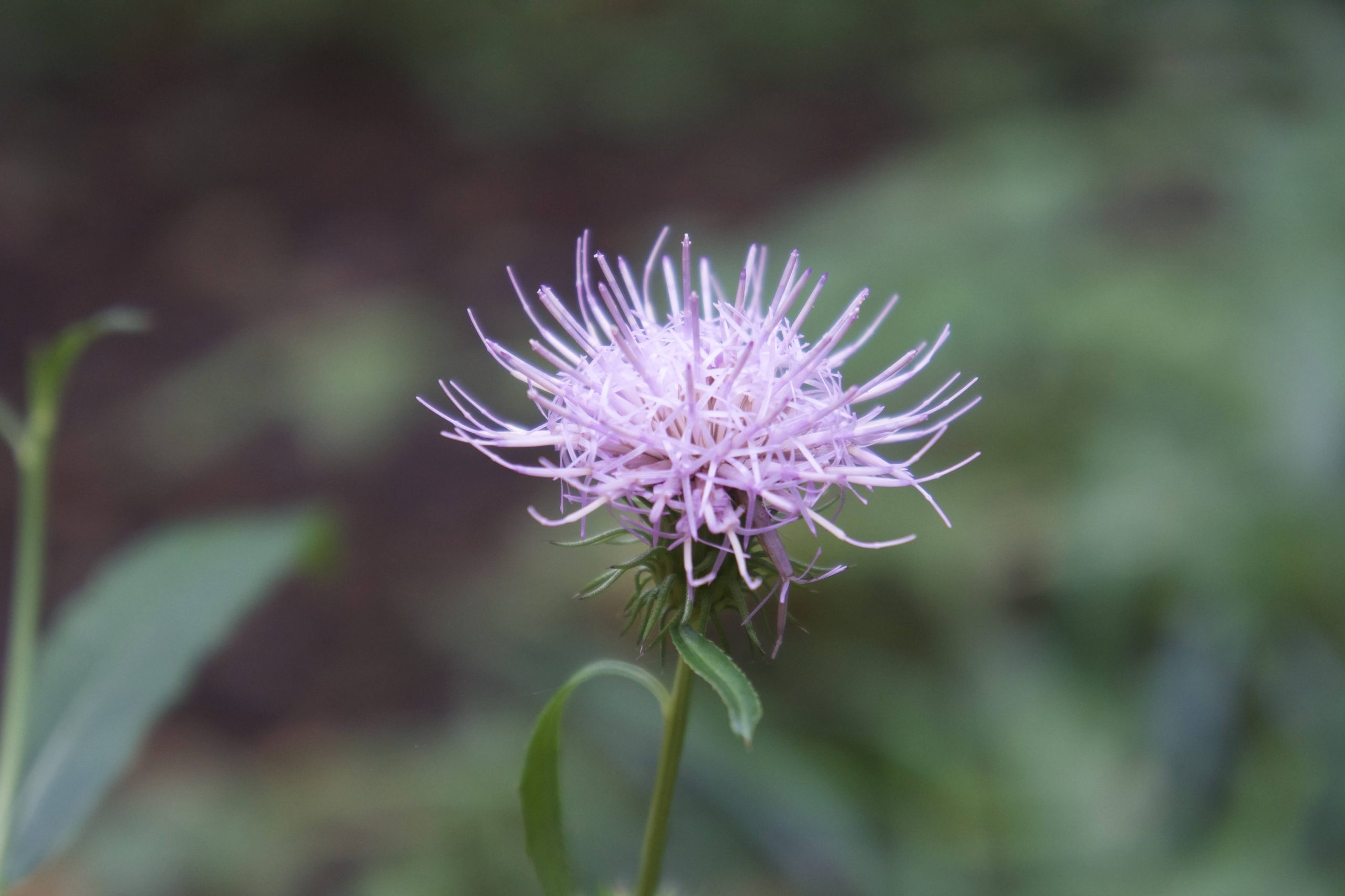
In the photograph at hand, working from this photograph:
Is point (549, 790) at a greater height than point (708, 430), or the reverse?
point (708, 430)

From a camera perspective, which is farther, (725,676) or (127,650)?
(127,650)

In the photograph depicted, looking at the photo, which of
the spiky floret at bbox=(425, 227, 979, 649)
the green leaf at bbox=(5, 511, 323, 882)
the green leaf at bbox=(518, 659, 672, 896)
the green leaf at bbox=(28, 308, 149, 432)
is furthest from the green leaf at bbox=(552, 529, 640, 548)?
the green leaf at bbox=(5, 511, 323, 882)

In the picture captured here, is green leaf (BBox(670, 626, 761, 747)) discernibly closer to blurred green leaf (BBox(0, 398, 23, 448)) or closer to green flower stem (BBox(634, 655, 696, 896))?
green flower stem (BBox(634, 655, 696, 896))

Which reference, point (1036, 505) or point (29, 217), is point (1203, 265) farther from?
point (29, 217)

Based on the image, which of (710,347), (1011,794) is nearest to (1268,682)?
(1011,794)

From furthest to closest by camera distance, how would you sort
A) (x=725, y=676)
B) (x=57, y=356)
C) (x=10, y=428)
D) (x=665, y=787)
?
1. (x=10, y=428)
2. (x=57, y=356)
3. (x=665, y=787)
4. (x=725, y=676)

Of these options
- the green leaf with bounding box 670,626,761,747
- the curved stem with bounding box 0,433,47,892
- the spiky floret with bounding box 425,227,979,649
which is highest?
the spiky floret with bounding box 425,227,979,649

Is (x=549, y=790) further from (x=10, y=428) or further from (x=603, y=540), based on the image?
(x=10, y=428)

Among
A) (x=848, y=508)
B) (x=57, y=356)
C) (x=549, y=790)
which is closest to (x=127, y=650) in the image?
(x=57, y=356)
